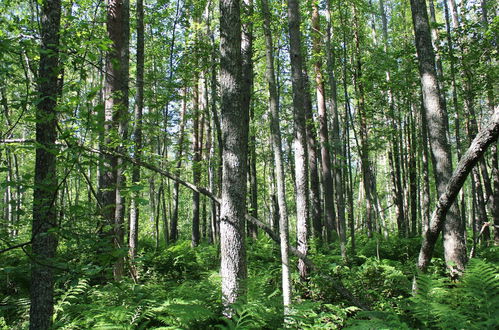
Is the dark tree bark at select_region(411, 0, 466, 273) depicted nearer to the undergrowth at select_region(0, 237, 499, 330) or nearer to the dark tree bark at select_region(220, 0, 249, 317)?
the undergrowth at select_region(0, 237, 499, 330)

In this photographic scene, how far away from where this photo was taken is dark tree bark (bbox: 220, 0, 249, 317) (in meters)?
4.74

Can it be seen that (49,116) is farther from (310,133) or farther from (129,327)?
(310,133)

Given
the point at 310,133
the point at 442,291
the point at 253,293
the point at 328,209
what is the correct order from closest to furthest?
the point at 442,291 → the point at 253,293 → the point at 310,133 → the point at 328,209

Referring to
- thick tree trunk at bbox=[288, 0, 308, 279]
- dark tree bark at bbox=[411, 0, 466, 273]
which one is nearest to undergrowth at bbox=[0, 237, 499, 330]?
dark tree bark at bbox=[411, 0, 466, 273]

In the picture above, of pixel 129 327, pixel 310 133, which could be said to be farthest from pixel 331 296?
pixel 310 133

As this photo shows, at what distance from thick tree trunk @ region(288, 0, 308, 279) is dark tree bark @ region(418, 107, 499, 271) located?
295cm

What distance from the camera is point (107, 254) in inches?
114

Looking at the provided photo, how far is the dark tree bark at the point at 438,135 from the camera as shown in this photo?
655 cm

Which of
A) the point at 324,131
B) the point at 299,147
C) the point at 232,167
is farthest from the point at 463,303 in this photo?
the point at 324,131

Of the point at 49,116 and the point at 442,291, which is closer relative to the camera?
the point at 49,116

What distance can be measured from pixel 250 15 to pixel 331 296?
5752mm

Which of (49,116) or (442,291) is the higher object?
(49,116)

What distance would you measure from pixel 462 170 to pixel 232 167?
2.76 metres

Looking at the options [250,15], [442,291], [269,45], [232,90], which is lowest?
[442,291]
